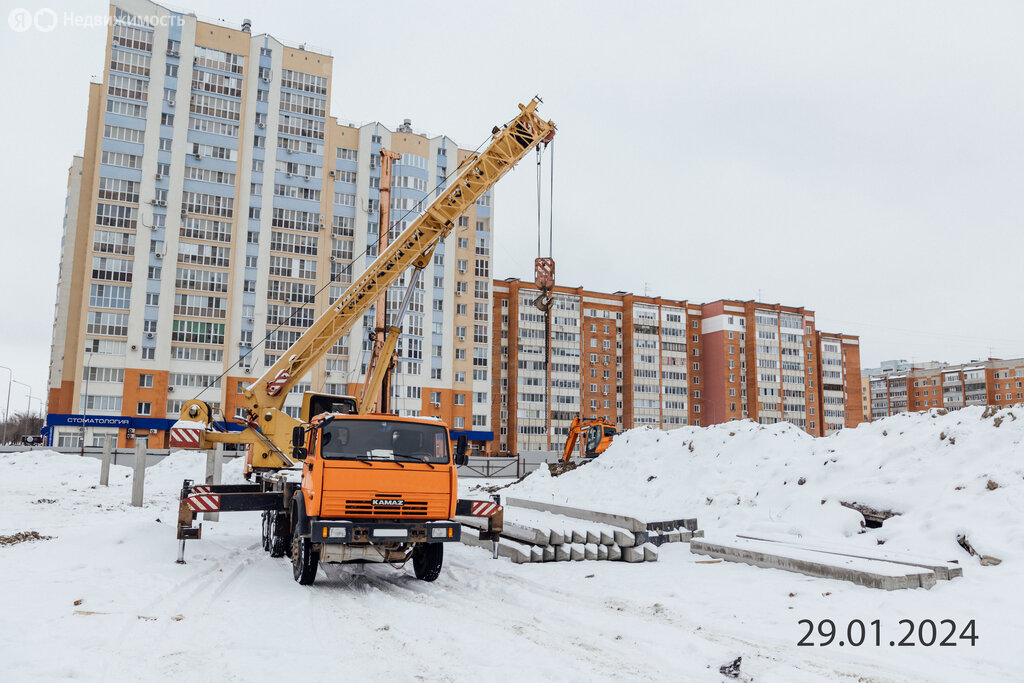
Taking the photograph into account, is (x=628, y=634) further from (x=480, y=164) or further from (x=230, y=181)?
(x=230, y=181)

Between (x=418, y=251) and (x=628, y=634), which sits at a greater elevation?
(x=418, y=251)

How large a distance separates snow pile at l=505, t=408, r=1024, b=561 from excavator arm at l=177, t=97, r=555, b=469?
8341mm

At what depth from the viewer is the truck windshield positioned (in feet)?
31.9

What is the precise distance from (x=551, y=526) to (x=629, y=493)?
560 cm

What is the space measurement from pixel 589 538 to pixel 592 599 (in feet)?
8.97

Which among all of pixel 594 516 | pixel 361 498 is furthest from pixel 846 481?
pixel 361 498

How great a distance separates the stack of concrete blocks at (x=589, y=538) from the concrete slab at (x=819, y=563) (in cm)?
92

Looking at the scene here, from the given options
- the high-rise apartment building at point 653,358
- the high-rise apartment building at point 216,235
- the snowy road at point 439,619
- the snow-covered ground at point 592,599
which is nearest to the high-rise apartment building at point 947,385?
the high-rise apartment building at point 653,358

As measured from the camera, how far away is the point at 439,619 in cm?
790

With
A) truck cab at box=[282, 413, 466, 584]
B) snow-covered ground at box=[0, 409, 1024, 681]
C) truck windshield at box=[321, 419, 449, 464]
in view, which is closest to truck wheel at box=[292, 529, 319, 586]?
truck cab at box=[282, 413, 466, 584]

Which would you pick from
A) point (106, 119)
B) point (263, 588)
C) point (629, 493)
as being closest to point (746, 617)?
point (263, 588)

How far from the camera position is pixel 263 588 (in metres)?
9.46

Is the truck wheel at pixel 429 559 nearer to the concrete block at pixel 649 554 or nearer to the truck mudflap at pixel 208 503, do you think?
the truck mudflap at pixel 208 503

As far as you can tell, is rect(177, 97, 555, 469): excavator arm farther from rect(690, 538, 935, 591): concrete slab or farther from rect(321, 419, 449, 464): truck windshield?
rect(690, 538, 935, 591): concrete slab
